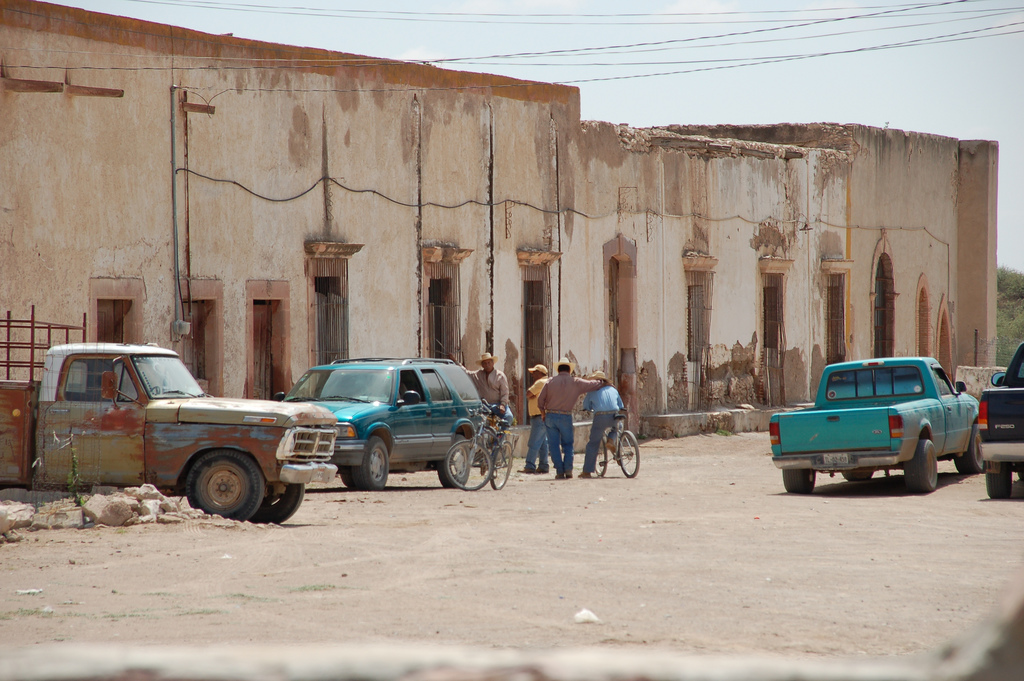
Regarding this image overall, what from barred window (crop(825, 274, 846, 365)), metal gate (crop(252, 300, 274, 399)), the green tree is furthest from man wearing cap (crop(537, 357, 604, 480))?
the green tree

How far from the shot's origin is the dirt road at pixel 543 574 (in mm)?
6891

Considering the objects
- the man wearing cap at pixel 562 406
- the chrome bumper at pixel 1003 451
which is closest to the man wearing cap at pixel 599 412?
the man wearing cap at pixel 562 406

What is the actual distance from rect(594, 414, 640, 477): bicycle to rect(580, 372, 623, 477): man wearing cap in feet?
0.26

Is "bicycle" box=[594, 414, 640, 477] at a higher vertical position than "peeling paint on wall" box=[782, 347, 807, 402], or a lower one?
lower

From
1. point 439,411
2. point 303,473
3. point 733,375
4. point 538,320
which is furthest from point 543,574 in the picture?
point 733,375

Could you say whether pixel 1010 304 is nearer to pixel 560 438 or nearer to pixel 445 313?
pixel 445 313

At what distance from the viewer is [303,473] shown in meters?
12.1

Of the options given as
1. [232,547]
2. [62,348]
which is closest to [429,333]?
[62,348]

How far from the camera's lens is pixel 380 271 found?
20438 millimetres

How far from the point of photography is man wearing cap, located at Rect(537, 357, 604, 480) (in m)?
17.9

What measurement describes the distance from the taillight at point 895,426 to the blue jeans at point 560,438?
4.99m

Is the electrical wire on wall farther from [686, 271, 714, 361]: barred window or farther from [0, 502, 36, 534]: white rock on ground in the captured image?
[0, 502, 36, 534]: white rock on ground

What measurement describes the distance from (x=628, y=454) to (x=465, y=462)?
333 centimetres

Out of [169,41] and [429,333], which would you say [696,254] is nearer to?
[429,333]
